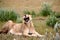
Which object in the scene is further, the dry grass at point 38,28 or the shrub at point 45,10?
the shrub at point 45,10

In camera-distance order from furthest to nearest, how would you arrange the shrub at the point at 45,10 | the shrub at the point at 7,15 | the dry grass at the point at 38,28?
1. the shrub at the point at 45,10
2. the shrub at the point at 7,15
3. the dry grass at the point at 38,28

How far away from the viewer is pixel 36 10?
17.5 m

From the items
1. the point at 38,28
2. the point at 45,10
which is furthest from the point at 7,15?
the point at 38,28

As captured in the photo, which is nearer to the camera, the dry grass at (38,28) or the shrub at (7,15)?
the dry grass at (38,28)

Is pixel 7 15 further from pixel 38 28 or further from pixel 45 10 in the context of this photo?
pixel 38 28

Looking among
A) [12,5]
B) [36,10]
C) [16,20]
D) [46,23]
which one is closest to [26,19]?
[46,23]

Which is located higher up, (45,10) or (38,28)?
(45,10)

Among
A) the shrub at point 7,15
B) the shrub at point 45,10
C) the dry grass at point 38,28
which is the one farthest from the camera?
the shrub at point 45,10

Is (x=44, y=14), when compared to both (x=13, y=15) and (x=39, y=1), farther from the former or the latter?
(x=39, y=1)

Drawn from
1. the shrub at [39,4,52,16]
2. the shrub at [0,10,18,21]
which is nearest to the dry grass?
the shrub at [0,10,18,21]

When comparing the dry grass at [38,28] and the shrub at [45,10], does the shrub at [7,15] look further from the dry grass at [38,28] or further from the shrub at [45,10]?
the shrub at [45,10]

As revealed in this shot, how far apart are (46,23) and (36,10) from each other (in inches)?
154

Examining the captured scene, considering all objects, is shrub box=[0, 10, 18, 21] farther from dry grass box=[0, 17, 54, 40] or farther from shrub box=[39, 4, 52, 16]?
shrub box=[39, 4, 52, 16]

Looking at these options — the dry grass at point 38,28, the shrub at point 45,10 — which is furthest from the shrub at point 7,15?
the shrub at point 45,10
